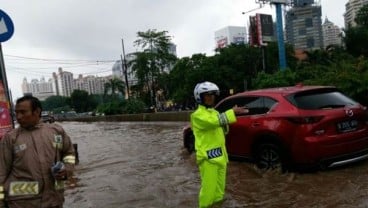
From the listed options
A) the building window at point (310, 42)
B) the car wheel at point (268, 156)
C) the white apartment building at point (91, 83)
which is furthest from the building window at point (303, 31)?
the car wheel at point (268, 156)

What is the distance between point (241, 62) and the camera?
2093 inches

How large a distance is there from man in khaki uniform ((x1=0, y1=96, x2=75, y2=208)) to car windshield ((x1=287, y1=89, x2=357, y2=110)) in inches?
181

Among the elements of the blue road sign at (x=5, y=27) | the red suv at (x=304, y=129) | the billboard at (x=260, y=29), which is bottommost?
the red suv at (x=304, y=129)

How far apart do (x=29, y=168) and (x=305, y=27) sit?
313ft

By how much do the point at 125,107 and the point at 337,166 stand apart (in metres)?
43.5

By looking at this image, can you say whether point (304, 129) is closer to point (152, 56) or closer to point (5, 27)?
point (5, 27)

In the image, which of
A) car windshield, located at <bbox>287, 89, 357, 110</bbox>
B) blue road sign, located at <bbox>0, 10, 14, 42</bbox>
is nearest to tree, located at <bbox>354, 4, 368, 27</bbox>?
car windshield, located at <bbox>287, 89, 357, 110</bbox>

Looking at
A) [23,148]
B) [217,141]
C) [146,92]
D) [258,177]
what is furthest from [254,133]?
[146,92]

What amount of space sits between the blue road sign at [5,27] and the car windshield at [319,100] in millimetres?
4142

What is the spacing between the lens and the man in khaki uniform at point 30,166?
368cm

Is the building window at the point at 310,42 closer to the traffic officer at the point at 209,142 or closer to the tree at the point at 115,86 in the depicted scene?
the tree at the point at 115,86

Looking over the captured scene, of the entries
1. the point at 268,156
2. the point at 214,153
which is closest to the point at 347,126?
the point at 268,156

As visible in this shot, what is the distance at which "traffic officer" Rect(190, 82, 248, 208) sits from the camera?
5.07m

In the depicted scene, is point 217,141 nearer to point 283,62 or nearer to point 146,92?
point 283,62
